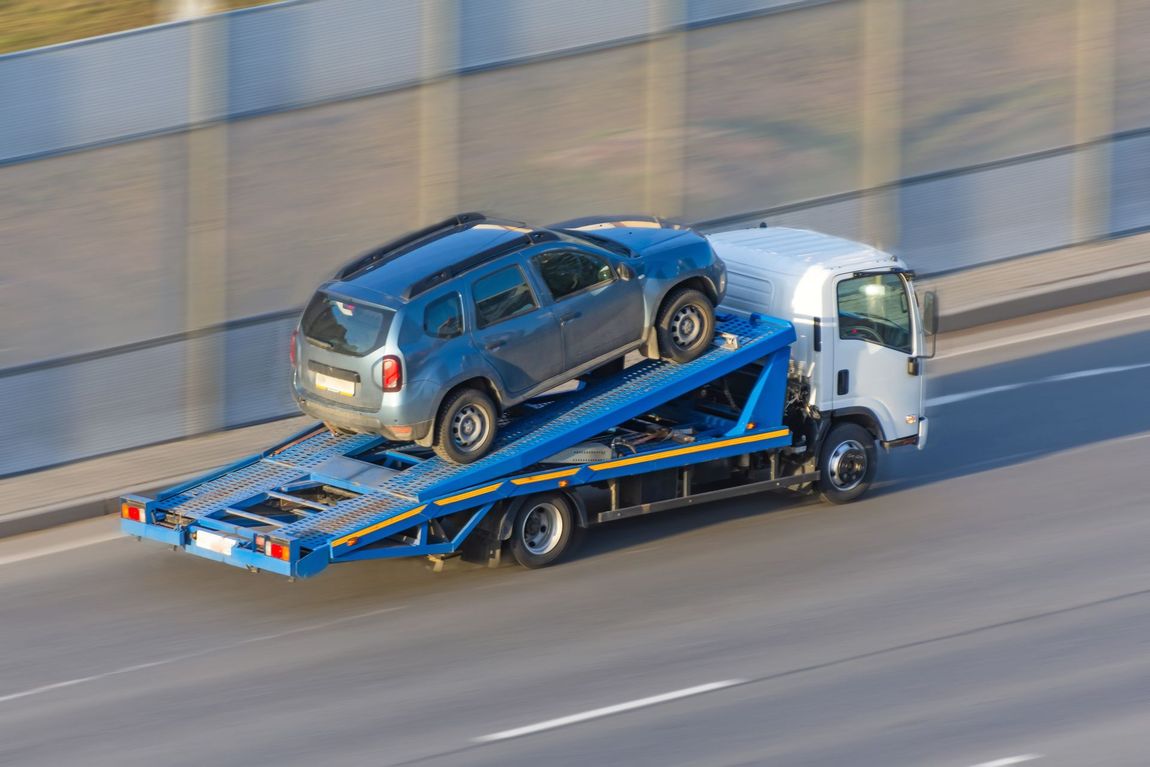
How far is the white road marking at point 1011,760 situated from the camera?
1031 centimetres

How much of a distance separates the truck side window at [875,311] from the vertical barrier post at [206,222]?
5723mm

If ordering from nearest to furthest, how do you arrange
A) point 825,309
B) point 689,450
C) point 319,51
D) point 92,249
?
point 689,450 < point 825,309 < point 92,249 < point 319,51

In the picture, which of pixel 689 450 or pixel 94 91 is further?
pixel 94 91

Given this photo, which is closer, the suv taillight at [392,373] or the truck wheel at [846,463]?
the suv taillight at [392,373]

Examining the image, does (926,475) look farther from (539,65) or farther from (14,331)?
(14,331)

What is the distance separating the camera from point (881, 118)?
19.6 metres

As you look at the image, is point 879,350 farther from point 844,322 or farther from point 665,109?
point 665,109

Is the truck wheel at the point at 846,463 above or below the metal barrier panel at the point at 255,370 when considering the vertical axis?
below

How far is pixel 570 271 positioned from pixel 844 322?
2444 millimetres

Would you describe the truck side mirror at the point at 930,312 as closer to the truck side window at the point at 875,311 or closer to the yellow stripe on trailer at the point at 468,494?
the truck side window at the point at 875,311

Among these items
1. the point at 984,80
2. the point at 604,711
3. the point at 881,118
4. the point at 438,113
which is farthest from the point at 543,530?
the point at 984,80

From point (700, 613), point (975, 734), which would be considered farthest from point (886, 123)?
point (975, 734)

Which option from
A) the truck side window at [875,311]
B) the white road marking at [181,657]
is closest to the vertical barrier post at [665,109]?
the truck side window at [875,311]

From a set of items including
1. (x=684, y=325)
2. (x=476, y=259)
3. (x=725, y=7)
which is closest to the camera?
(x=476, y=259)
